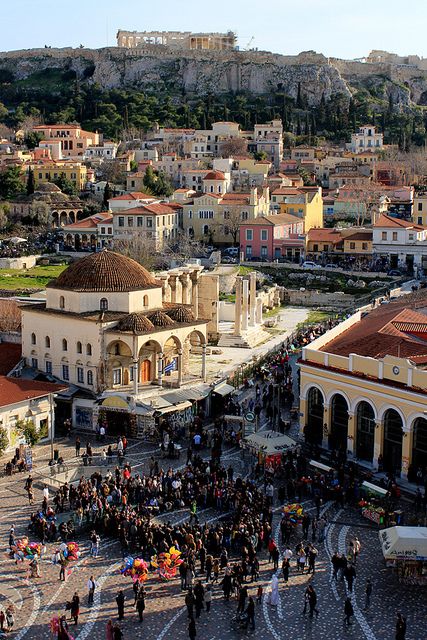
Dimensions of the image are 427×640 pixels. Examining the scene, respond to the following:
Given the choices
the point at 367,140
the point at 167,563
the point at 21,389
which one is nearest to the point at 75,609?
the point at 167,563

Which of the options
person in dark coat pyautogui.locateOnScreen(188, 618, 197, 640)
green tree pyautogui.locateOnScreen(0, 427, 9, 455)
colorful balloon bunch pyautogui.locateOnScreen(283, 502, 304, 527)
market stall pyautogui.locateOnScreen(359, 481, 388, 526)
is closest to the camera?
person in dark coat pyautogui.locateOnScreen(188, 618, 197, 640)

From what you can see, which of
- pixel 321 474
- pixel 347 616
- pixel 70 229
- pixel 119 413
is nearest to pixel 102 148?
pixel 70 229

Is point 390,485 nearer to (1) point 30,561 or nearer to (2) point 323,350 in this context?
(2) point 323,350

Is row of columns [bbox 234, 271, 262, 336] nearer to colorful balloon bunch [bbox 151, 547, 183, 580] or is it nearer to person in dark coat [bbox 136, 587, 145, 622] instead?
colorful balloon bunch [bbox 151, 547, 183, 580]

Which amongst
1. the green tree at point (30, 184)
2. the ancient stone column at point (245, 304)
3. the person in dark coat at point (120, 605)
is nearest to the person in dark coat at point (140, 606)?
the person in dark coat at point (120, 605)

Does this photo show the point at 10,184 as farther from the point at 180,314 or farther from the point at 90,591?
the point at 90,591

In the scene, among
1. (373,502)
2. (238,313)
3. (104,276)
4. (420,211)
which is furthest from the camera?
(420,211)

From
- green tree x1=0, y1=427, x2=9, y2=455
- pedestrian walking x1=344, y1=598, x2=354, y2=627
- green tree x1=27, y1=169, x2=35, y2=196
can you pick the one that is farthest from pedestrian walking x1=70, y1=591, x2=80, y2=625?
green tree x1=27, y1=169, x2=35, y2=196

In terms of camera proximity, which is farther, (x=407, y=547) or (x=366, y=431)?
(x=366, y=431)
